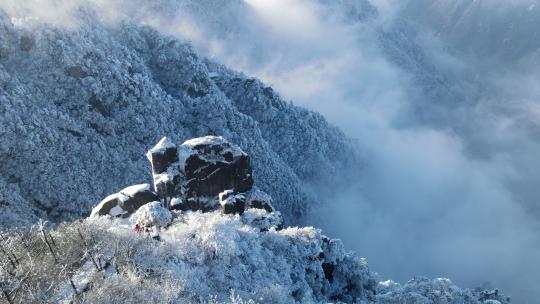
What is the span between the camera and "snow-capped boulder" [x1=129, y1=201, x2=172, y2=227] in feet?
181

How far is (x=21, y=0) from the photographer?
170750 millimetres

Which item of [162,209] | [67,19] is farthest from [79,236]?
[67,19]

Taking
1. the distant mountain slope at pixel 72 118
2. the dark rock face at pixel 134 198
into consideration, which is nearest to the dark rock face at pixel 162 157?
the dark rock face at pixel 134 198

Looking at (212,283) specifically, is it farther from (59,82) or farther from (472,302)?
(59,82)

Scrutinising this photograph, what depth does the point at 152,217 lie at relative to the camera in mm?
55750

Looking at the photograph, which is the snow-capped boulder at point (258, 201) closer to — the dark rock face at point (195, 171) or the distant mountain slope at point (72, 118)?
the dark rock face at point (195, 171)

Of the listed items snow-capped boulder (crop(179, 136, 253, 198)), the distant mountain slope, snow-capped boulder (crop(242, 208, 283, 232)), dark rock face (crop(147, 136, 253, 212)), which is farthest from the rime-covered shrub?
the distant mountain slope

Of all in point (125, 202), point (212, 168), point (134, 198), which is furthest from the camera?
point (212, 168)

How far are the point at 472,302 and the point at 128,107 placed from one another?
132 metres

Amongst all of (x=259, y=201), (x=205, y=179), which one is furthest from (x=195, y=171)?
(x=259, y=201)

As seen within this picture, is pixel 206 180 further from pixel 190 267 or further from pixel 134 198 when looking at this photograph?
pixel 190 267

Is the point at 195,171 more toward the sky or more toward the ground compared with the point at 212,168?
more toward the ground

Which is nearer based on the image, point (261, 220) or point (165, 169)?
point (261, 220)

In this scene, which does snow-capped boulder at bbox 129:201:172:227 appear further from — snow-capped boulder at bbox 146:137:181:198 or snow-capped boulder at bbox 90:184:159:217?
snow-capped boulder at bbox 146:137:181:198
